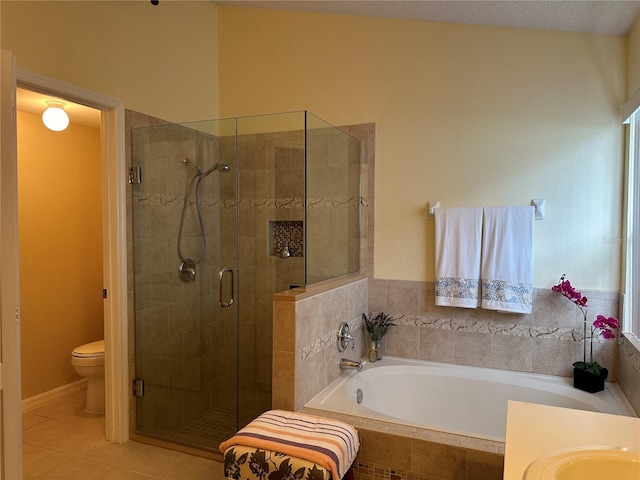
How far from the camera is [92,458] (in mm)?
2723

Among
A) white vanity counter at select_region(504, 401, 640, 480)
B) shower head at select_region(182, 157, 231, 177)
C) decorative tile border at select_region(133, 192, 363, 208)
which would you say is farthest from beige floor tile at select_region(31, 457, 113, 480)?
white vanity counter at select_region(504, 401, 640, 480)

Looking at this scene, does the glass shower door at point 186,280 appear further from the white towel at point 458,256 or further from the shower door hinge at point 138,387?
the white towel at point 458,256

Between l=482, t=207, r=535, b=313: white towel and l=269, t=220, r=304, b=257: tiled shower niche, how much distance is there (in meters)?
1.21

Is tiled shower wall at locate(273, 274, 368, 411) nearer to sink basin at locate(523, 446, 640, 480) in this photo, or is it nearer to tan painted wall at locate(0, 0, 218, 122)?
sink basin at locate(523, 446, 640, 480)

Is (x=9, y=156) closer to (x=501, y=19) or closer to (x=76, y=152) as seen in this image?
(x=76, y=152)

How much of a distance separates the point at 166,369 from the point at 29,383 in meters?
1.29

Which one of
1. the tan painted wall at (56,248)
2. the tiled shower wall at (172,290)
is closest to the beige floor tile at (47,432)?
the tan painted wall at (56,248)

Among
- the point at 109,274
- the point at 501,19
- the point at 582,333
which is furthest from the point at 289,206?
the point at 582,333

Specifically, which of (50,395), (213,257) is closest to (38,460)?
(50,395)

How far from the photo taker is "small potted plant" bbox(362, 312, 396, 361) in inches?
126

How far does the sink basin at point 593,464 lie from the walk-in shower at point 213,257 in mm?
1954

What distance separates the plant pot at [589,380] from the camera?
2619 mm

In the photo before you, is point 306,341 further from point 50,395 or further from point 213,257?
point 50,395

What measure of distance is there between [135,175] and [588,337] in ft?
9.83
